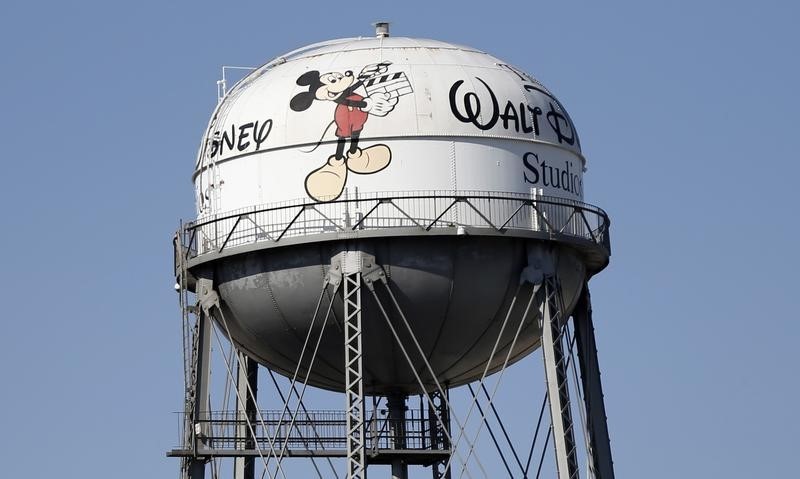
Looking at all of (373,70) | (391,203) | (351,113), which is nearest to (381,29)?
(373,70)

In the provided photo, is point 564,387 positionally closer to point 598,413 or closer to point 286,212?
point 598,413

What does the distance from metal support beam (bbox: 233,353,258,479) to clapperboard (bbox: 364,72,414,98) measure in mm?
7107

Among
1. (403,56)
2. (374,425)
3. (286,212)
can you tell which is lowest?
(374,425)

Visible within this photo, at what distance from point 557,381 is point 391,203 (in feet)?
16.7

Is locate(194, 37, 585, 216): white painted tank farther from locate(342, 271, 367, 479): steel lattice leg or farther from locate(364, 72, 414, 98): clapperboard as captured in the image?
locate(342, 271, 367, 479): steel lattice leg

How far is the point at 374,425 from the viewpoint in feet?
176

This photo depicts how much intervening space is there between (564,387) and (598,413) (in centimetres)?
311

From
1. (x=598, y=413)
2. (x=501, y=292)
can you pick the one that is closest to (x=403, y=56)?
(x=501, y=292)

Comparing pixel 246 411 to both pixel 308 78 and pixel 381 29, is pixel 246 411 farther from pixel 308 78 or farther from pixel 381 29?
pixel 381 29

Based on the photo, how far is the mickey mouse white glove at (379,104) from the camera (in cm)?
5222

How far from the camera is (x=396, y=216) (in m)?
51.8

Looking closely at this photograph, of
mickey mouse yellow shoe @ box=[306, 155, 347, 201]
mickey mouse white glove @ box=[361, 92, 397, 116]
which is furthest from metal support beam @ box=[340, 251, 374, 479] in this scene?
mickey mouse white glove @ box=[361, 92, 397, 116]

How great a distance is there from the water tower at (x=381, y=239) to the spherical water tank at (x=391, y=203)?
42 millimetres

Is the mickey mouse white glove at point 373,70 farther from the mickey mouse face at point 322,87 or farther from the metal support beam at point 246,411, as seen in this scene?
the metal support beam at point 246,411
